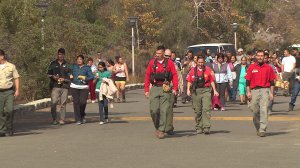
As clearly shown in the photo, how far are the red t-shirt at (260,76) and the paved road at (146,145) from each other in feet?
3.44

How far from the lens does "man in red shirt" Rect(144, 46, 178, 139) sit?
14.5 metres

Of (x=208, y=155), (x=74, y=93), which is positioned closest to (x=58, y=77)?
(x=74, y=93)

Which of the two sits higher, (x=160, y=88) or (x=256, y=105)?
(x=160, y=88)

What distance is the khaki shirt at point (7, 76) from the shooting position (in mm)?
15586

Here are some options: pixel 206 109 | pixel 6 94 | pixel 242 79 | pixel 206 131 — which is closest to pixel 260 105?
pixel 206 109

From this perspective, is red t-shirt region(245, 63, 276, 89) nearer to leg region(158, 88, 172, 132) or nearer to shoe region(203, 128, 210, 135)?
shoe region(203, 128, 210, 135)

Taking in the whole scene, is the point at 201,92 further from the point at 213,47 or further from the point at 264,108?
the point at 213,47

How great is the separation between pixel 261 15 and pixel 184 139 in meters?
48.8

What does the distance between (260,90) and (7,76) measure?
534cm

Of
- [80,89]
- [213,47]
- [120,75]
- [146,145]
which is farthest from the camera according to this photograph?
[213,47]

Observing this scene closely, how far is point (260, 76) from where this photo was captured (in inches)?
585

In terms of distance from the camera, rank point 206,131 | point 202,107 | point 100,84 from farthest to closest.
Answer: point 100,84
point 202,107
point 206,131

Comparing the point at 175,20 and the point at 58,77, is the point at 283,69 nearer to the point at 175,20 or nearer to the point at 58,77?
the point at 58,77

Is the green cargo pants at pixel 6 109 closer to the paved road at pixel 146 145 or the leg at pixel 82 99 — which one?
the paved road at pixel 146 145
